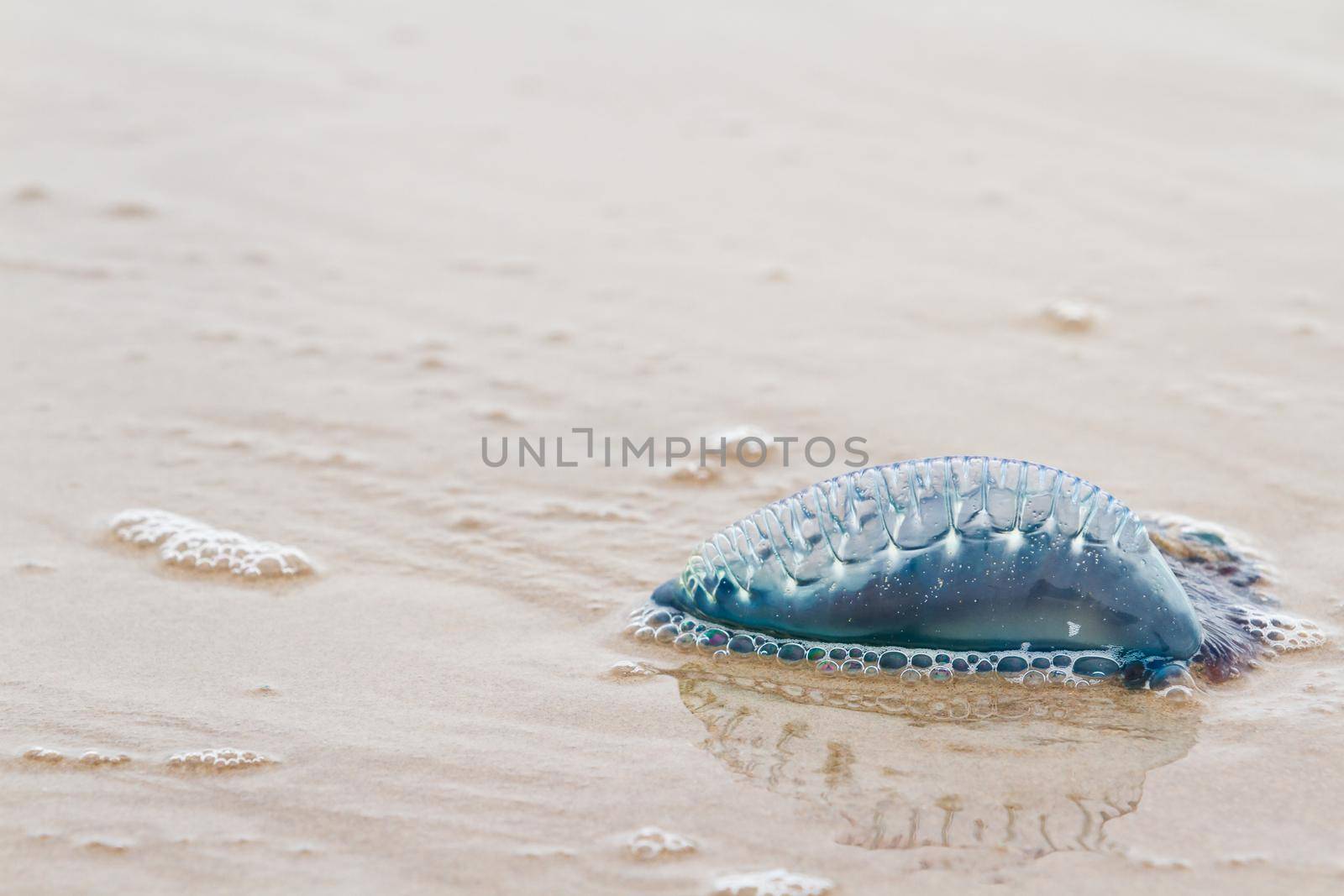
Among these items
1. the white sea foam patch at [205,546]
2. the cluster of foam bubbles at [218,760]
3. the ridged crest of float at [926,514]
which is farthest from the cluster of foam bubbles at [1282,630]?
the white sea foam patch at [205,546]

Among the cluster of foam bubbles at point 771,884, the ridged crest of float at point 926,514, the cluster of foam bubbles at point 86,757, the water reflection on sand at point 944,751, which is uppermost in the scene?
the ridged crest of float at point 926,514

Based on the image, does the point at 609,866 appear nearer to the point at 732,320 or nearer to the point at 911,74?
the point at 732,320

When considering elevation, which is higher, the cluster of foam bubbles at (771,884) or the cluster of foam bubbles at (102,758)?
the cluster of foam bubbles at (102,758)

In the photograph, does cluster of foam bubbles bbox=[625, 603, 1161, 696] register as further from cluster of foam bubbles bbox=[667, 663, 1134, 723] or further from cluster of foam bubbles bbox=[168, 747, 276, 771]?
cluster of foam bubbles bbox=[168, 747, 276, 771]

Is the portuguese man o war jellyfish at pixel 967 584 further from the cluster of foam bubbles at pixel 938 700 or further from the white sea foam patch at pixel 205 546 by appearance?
the white sea foam patch at pixel 205 546

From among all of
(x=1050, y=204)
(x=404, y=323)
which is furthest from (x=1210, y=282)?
(x=404, y=323)

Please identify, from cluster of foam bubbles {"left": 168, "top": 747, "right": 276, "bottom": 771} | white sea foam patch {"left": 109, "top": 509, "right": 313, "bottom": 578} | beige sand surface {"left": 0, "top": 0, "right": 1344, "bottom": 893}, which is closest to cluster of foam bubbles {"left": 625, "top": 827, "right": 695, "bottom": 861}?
beige sand surface {"left": 0, "top": 0, "right": 1344, "bottom": 893}
